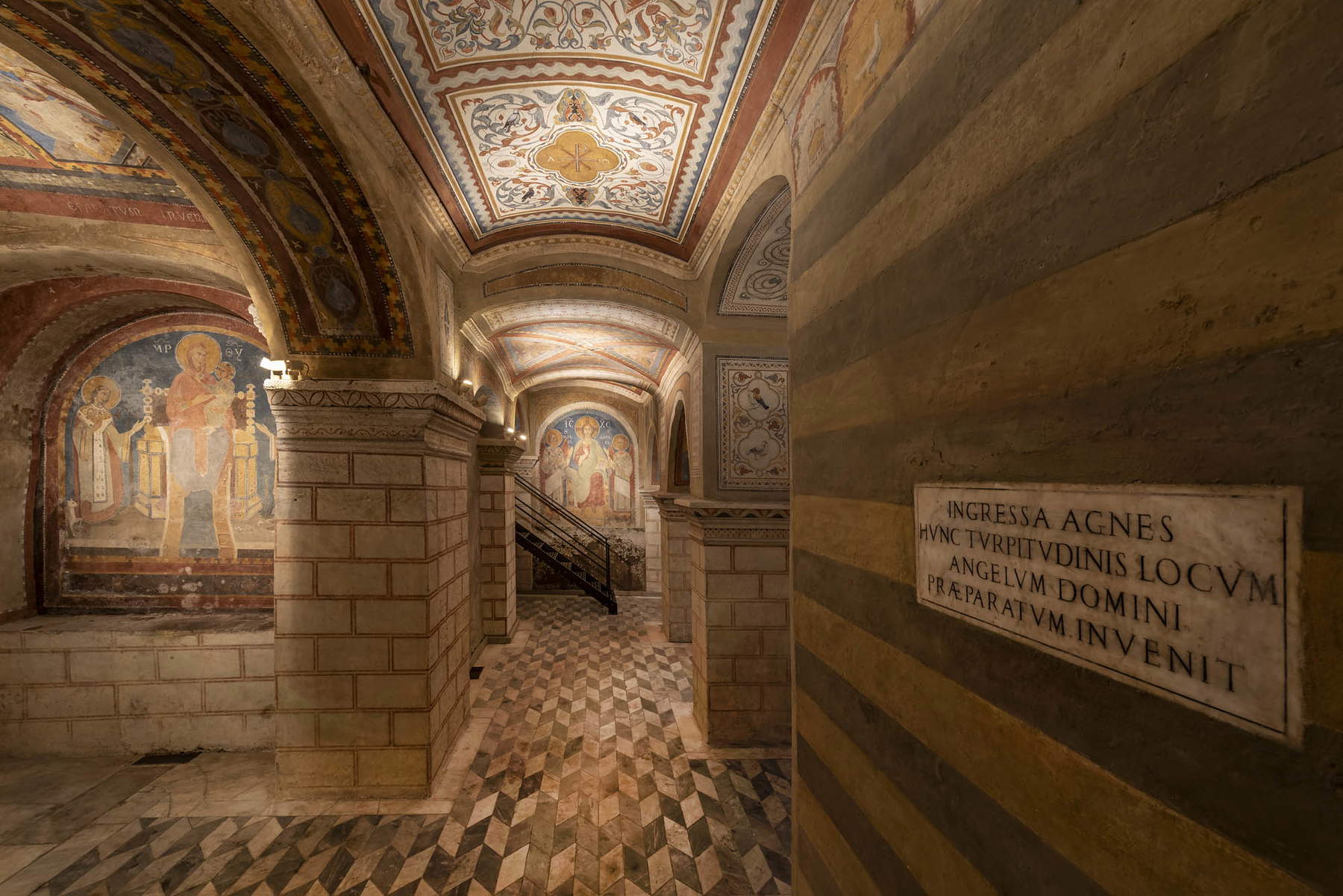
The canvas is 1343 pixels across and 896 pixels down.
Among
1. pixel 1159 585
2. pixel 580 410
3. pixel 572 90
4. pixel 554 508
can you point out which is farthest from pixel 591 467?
pixel 1159 585

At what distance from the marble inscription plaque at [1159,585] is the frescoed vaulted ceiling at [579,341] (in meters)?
4.45

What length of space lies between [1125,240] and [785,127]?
242 centimetres

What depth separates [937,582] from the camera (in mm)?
1455

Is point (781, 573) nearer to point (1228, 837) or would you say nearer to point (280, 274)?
point (1228, 837)

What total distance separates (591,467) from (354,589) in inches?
435

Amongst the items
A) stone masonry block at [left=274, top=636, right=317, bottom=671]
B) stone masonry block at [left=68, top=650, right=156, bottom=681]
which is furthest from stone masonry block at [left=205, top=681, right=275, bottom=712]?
A: stone masonry block at [left=274, top=636, right=317, bottom=671]

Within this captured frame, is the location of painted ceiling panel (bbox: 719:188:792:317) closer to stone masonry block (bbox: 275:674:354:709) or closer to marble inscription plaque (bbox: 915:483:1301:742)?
marble inscription plaque (bbox: 915:483:1301:742)

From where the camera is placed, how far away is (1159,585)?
35.9 inches

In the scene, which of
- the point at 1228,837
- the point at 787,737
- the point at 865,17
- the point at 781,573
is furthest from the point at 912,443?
the point at 787,737

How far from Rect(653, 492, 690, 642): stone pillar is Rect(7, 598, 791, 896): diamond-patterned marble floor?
3.07m

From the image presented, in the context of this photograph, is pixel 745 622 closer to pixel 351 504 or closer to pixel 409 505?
pixel 409 505

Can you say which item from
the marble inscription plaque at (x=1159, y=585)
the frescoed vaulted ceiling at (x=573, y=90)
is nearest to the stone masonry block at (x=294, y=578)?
the frescoed vaulted ceiling at (x=573, y=90)

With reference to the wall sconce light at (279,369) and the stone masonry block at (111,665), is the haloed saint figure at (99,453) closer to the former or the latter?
the stone masonry block at (111,665)

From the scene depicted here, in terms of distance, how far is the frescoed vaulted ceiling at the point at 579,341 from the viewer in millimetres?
5652
